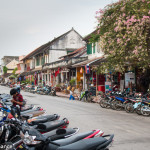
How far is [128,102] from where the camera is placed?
45.4 feet

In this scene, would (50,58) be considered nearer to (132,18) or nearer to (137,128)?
(132,18)

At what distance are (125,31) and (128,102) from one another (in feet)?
13.6

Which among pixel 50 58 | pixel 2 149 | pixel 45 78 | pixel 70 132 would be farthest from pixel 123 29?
pixel 45 78

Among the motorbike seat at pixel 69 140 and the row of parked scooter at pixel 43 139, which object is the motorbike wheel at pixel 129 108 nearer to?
the row of parked scooter at pixel 43 139

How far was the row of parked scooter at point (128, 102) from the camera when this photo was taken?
12334 mm

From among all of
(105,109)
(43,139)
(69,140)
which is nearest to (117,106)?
(105,109)

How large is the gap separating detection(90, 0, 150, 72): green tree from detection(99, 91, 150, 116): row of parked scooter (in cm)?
172

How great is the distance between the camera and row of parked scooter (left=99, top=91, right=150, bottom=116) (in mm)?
12334

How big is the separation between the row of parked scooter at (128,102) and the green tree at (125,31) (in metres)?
1.72

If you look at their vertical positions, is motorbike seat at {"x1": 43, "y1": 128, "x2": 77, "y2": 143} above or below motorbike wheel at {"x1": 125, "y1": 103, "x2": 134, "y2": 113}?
above

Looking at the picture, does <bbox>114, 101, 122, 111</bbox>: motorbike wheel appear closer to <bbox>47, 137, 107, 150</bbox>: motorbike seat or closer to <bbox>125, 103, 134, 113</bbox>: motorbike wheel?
<bbox>125, 103, 134, 113</bbox>: motorbike wheel

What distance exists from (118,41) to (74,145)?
1035 centimetres

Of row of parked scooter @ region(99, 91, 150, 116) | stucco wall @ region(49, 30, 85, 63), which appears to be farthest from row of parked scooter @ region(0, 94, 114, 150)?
stucco wall @ region(49, 30, 85, 63)

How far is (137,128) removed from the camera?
8742 millimetres
